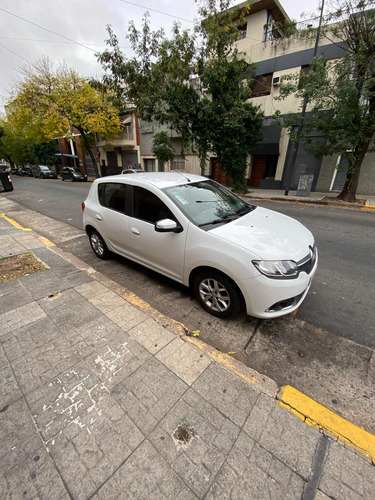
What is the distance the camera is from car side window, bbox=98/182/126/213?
354 centimetres

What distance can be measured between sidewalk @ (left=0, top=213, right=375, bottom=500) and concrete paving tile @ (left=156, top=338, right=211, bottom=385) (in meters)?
0.01

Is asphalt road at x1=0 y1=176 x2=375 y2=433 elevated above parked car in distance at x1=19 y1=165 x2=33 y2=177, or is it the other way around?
asphalt road at x1=0 y1=176 x2=375 y2=433

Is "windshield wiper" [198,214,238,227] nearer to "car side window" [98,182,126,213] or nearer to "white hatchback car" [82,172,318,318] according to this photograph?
"white hatchback car" [82,172,318,318]

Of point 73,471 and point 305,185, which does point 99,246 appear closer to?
point 73,471

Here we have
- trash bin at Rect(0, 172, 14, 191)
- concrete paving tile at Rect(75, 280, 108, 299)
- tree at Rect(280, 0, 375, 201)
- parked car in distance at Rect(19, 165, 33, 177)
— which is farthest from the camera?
parked car in distance at Rect(19, 165, 33, 177)

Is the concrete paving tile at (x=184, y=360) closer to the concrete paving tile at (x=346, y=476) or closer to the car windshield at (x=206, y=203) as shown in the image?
the concrete paving tile at (x=346, y=476)

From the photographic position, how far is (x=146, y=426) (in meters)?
1.57

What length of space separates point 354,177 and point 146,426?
12.0 meters

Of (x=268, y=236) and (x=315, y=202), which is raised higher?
(x=268, y=236)

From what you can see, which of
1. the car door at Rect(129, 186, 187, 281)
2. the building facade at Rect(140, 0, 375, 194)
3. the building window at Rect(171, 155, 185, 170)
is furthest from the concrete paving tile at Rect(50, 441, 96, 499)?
the building window at Rect(171, 155, 185, 170)

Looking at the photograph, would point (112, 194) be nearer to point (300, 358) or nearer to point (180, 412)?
point (180, 412)

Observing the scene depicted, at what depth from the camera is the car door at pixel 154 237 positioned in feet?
9.31

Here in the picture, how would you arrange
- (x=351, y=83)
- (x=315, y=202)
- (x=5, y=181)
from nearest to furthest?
(x=351, y=83) < (x=315, y=202) < (x=5, y=181)

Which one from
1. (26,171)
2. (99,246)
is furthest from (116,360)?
(26,171)
